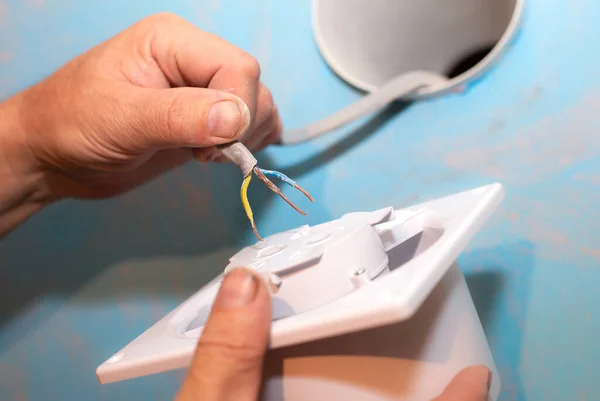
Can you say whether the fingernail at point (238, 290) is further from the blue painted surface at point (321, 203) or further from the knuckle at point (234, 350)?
the blue painted surface at point (321, 203)

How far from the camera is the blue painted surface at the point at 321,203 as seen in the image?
0.49m

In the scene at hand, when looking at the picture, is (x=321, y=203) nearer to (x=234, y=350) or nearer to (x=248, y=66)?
(x=248, y=66)

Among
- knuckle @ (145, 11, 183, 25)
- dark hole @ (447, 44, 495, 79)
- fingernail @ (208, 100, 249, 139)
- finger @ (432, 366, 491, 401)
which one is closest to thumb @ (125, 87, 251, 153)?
fingernail @ (208, 100, 249, 139)

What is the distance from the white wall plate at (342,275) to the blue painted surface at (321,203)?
0.44 feet

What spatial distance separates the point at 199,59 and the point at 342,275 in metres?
0.31

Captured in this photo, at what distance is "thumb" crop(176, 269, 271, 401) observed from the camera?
1.00 ft

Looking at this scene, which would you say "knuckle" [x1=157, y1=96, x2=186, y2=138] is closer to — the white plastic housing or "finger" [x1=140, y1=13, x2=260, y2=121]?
"finger" [x1=140, y1=13, x2=260, y2=121]

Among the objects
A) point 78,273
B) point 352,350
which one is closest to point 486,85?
point 352,350

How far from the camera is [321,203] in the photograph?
60 centimetres

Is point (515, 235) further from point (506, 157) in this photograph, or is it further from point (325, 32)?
point (325, 32)

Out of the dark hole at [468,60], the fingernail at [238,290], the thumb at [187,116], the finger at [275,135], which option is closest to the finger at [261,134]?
the finger at [275,135]

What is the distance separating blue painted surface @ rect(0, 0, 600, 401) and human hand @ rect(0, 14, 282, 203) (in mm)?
82

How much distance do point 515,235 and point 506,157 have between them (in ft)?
0.26

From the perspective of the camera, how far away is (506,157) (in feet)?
1.69
